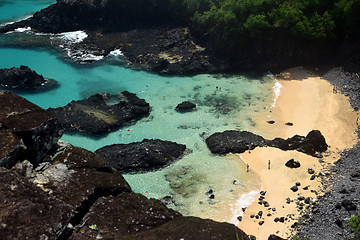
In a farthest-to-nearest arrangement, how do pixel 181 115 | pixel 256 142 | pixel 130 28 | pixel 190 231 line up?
pixel 130 28 → pixel 181 115 → pixel 256 142 → pixel 190 231

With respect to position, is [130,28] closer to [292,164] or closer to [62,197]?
[292,164]

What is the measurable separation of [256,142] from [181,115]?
36.1 feet

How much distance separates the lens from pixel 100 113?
40.7 meters

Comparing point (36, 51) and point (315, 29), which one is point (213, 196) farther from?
point (36, 51)

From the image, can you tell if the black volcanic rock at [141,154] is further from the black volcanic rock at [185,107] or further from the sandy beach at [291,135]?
the black volcanic rock at [185,107]

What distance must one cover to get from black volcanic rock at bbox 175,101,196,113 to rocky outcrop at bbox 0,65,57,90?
2130 cm

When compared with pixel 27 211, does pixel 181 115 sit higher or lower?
lower

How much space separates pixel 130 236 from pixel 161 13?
61.9 m

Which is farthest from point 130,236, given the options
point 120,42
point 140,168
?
point 120,42

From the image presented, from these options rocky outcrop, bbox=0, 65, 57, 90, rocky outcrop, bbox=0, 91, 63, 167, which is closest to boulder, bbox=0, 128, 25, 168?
rocky outcrop, bbox=0, 91, 63, 167

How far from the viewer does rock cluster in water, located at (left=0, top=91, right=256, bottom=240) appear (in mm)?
12188

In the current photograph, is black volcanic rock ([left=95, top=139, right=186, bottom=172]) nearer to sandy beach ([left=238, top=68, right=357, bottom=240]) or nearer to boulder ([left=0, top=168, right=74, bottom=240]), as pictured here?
sandy beach ([left=238, top=68, right=357, bottom=240])

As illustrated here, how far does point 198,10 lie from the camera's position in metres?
62.1

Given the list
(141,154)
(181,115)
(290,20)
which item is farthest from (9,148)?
(290,20)
